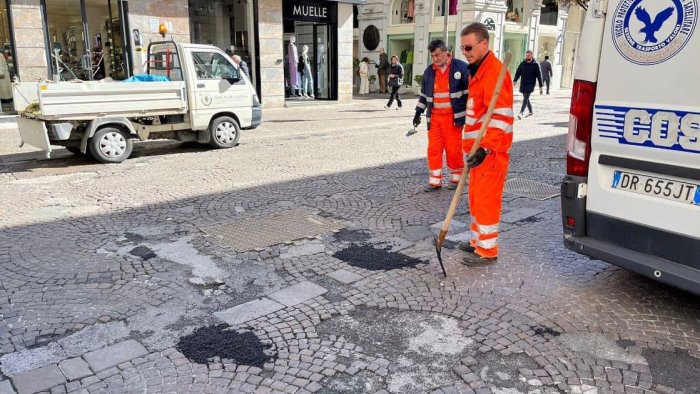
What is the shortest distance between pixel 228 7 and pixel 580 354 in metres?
16.9

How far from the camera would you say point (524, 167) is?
8664 mm

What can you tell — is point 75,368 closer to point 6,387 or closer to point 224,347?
point 6,387

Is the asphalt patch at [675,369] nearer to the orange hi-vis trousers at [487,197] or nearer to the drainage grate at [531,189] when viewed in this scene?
the orange hi-vis trousers at [487,197]

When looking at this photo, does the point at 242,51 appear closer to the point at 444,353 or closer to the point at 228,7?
the point at 228,7

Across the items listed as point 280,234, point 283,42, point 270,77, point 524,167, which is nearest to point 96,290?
point 280,234

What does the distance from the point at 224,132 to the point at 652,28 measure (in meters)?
8.38

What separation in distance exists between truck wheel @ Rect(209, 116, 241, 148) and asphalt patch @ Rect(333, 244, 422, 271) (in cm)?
605

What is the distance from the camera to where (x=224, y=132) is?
10.5 metres

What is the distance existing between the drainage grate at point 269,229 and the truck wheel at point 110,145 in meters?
4.25

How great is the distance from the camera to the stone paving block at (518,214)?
595cm

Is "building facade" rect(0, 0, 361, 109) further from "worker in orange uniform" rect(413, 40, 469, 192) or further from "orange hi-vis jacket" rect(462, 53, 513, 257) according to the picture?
"orange hi-vis jacket" rect(462, 53, 513, 257)

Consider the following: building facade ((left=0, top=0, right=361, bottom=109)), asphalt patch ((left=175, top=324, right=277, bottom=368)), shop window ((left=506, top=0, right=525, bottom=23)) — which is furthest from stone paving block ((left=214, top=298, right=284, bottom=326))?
shop window ((left=506, top=0, right=525, bottom=23))

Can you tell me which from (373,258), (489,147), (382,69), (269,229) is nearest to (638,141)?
(489,147)

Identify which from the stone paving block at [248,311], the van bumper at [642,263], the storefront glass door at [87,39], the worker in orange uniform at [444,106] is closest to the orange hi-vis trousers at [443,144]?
the worker in orange uniform at [444,106]
